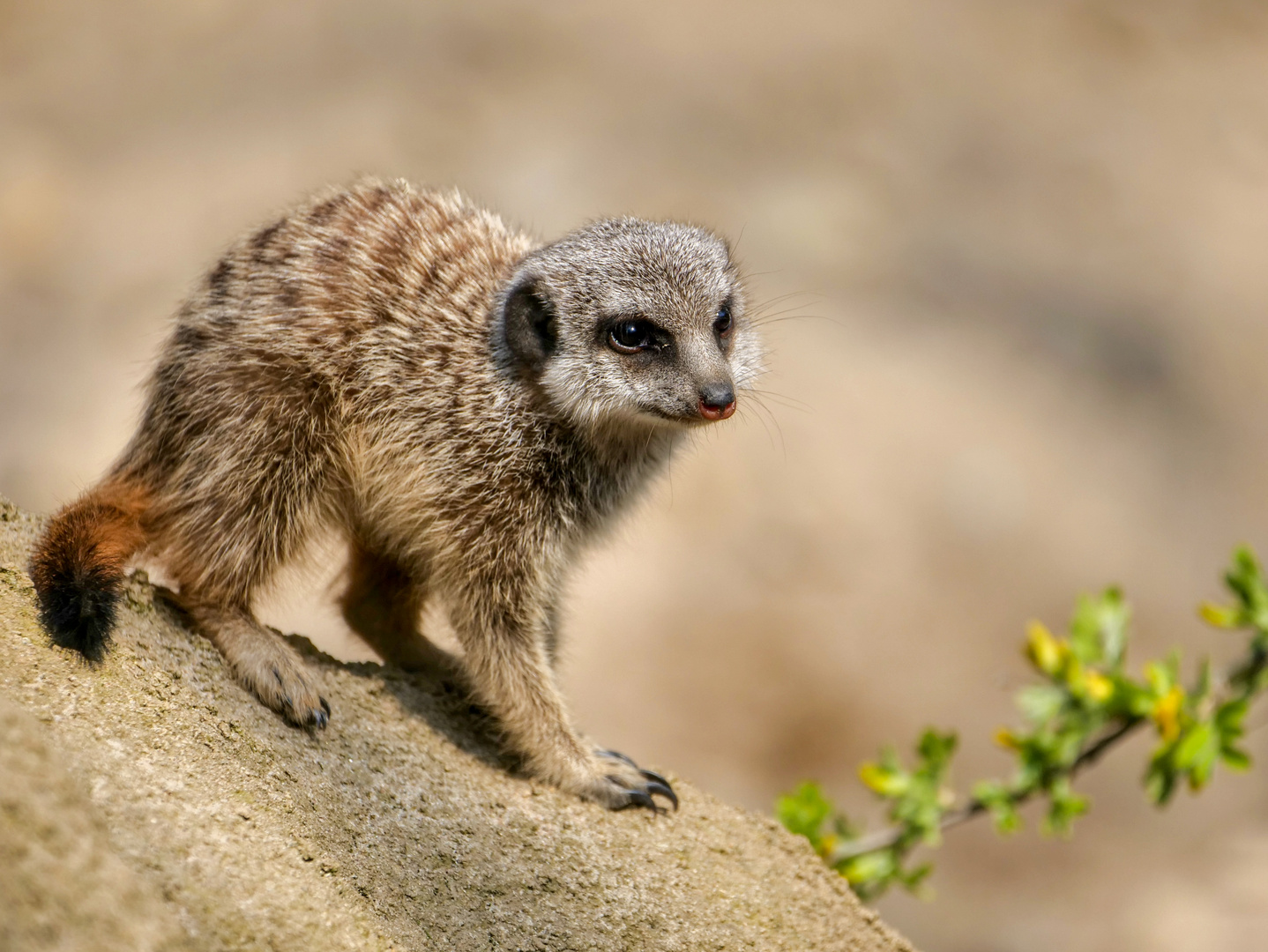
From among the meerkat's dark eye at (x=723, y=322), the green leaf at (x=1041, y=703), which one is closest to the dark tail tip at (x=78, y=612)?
the meerkat's dark eye at (x=723, y=322)

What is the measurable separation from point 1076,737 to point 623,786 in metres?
1.06

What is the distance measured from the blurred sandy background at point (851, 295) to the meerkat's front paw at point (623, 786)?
340 cm

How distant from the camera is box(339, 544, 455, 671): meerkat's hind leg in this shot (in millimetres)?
3156

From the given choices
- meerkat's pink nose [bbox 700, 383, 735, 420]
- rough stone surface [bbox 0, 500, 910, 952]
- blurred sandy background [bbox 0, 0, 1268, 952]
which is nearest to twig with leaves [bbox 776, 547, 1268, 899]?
rough stone surface [bbox 0, 500, 910, 952]

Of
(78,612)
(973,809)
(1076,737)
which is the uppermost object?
(1076,737)

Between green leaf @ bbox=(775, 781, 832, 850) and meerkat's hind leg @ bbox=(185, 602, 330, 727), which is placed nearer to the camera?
meerkat's hind leg @ bbox=(185, 602, 330, 727)

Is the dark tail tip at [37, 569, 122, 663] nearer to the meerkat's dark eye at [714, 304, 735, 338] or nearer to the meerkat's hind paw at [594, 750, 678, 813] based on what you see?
the meerkat's hind paw at [594, 750, 678, 813]

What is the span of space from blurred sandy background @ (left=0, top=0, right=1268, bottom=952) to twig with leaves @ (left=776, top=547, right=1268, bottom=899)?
124 inches

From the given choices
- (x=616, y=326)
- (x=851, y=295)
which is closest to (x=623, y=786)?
(x=616, y=326)

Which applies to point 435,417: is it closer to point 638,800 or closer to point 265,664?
point 265,664

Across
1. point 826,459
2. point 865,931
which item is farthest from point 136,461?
point 826,459

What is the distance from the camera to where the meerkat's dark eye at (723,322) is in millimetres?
2992

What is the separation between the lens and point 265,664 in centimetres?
251

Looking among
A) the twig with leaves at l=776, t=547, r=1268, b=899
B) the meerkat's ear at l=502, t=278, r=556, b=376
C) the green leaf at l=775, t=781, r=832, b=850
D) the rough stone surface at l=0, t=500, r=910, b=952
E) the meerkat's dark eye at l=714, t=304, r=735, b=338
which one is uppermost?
the meerkat's dark eye at l=714, t=304, r=735, b=338
